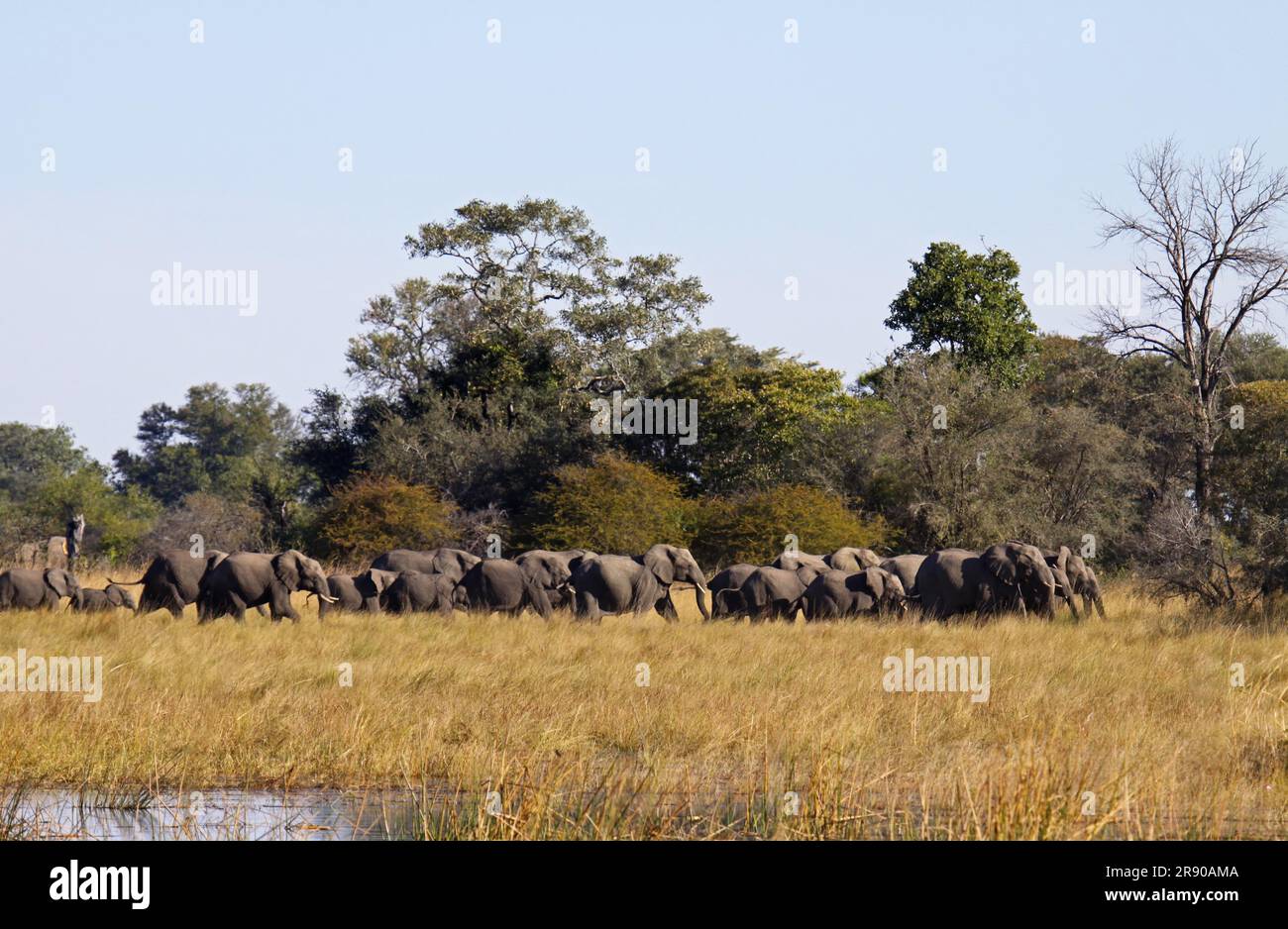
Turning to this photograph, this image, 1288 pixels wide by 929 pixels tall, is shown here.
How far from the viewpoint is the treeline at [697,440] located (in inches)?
1583

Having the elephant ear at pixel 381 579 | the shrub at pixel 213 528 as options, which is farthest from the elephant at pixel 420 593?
the shrub at pixel 213 528

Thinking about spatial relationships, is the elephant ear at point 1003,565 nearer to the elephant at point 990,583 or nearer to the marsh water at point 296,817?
the elephant at point 990,583

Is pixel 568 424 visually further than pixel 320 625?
Yes

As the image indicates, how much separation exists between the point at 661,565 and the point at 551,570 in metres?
2.06

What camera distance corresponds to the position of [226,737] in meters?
11.4

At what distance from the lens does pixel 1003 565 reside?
85.3 ft

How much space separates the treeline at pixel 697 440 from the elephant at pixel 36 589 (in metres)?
15.5

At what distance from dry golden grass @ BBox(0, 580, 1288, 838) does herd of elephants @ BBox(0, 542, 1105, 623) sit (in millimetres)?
5489

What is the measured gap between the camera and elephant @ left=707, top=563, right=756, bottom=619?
27.7 m

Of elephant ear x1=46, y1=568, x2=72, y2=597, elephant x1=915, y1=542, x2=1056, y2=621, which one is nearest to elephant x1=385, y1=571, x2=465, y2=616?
elephant ear x1=46, y1=568, x2=72, y2=597

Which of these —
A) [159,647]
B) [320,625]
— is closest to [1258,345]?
[320,625]

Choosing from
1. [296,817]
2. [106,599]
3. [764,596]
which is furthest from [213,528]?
[296,817]

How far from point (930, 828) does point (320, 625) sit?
631 inches
